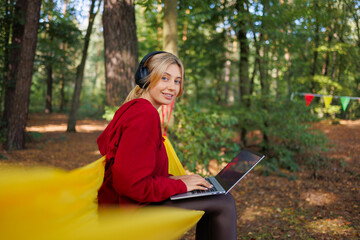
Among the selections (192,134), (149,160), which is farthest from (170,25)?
(149,160)

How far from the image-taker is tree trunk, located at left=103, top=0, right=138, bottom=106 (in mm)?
4375

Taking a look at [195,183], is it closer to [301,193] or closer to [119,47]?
[119,47]

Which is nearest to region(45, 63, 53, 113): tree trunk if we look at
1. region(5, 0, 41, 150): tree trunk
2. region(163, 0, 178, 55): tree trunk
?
region(5, 0, 41, 150): tree trunk

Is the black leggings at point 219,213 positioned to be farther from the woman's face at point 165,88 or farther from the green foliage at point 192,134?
the green foliage at point 192,134

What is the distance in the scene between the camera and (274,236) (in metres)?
3.19

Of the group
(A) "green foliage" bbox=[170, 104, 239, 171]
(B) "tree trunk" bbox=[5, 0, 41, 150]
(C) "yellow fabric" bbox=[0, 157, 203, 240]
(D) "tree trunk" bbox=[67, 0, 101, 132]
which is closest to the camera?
(C) "yellow fabric" bbox=[0, 157, 203, 240]

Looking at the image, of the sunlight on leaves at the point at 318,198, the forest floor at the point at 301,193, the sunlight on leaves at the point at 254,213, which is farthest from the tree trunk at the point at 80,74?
the sunlight on leaves at the point at 318,198

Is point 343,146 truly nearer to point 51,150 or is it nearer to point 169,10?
point 169,10

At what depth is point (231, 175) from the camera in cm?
183

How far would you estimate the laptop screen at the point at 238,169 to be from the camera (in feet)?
5.53

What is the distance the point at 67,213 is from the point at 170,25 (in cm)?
391

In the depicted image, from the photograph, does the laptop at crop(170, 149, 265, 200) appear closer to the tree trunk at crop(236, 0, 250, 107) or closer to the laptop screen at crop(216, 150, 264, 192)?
the laptop screen at crop(216, 150, 264, 192)

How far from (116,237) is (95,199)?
312 mm

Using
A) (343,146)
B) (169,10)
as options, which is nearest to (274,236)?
(169,10)
